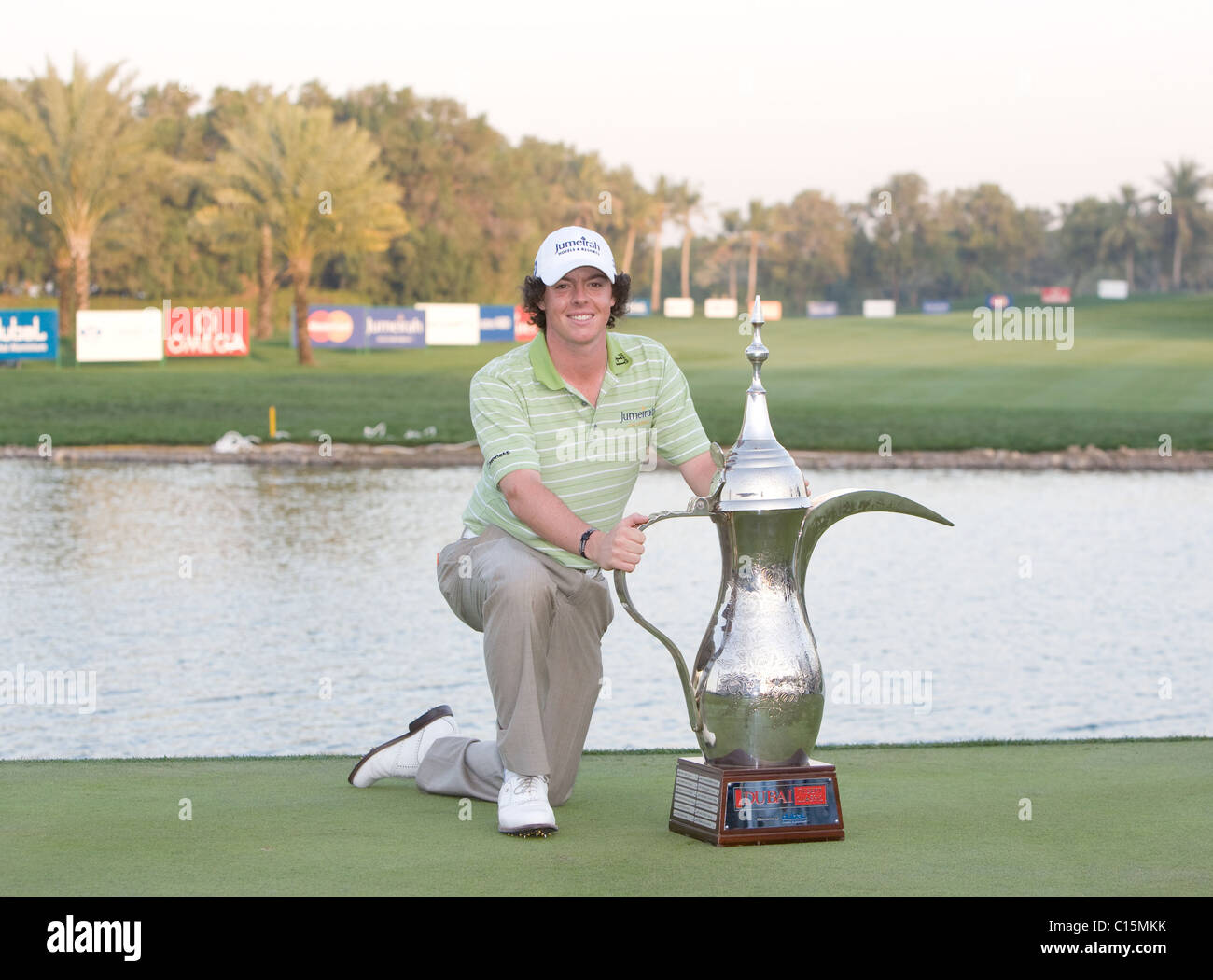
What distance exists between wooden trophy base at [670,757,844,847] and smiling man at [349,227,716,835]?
43 cm

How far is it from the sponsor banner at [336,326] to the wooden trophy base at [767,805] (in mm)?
52011

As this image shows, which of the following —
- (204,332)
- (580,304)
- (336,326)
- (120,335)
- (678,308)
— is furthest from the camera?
→ (678,308)

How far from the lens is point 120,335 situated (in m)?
48.6

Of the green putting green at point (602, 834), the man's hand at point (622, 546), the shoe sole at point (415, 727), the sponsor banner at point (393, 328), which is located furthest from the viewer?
the sponsor banner at point (393, 328)

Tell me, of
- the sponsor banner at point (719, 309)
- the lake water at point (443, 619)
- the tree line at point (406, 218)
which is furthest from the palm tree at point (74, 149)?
the sponsor banner at point (719, 309)

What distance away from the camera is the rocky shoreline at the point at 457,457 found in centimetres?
2597

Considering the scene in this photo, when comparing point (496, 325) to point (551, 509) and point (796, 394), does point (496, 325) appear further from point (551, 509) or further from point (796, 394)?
point (551, 509)

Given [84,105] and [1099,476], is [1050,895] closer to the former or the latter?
[1099,476]

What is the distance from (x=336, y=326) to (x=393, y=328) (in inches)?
82.7

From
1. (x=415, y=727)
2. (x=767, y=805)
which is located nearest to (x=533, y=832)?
(x=767, y=805)

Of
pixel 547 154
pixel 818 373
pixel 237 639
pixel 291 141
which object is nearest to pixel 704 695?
pixel 237 639

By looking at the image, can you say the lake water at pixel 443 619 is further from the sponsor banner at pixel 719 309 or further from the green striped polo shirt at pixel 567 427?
the sponsor banner at pixel 719 309

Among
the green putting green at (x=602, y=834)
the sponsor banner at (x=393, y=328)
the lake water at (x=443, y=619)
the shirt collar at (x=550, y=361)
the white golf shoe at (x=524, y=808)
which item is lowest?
the lake water at (x=443, y=619)

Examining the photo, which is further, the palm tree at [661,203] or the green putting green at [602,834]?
the palm tree at [661,203]
